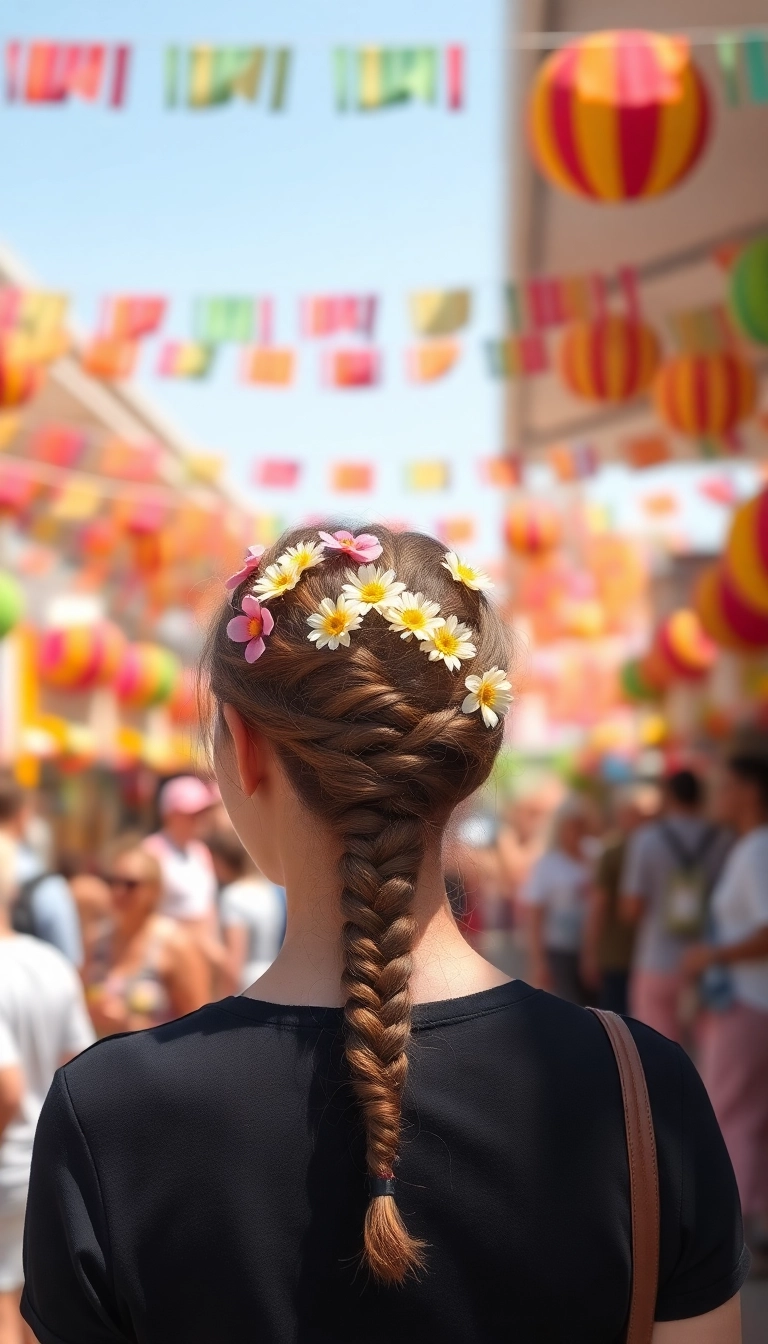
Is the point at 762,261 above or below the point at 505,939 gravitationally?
above

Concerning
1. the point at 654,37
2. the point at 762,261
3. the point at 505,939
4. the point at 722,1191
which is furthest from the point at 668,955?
the point at 505,939

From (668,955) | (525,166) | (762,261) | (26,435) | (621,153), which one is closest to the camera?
(621,153)

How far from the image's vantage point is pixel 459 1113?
1.21 metres

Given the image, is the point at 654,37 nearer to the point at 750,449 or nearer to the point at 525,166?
the point at 525,166

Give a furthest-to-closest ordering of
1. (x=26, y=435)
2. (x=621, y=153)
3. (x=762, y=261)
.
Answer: (x=26, y=435)
(x=762, y=261)
(x=621, y=153)

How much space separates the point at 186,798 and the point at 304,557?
5.18m

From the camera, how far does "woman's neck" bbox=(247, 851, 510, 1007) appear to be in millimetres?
1266

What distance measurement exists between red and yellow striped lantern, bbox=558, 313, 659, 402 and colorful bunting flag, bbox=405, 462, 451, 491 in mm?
5037

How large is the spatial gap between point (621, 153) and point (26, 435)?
1502 cm

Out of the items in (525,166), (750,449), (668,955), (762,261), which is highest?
(525,166)

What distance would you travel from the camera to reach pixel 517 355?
9.55 m

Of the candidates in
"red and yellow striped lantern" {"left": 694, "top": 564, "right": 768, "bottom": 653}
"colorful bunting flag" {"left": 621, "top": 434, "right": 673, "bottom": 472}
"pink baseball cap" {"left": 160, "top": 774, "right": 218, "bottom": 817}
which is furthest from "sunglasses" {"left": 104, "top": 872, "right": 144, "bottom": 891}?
"colorful bunting flag" {"left": 621, "top": 434, "right": 673, "bottom": 472}

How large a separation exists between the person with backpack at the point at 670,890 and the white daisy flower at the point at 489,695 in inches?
213

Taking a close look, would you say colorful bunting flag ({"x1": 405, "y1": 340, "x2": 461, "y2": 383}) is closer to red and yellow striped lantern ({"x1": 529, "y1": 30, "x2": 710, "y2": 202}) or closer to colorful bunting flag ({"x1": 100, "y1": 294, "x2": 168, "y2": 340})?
A: colorful bunting flag ({"x1": 100, "y1": 294, "x2": 168, "y2": 340})
